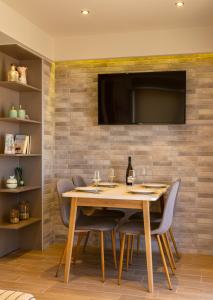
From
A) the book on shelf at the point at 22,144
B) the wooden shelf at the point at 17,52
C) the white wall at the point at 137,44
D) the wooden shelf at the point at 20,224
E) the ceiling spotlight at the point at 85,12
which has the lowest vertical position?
the wooden shelf at the point at 20,224

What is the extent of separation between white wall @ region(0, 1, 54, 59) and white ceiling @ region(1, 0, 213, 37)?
0.06m

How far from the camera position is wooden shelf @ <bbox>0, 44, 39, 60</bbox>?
4027mm

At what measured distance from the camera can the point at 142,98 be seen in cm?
452

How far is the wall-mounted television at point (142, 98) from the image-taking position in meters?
4.41

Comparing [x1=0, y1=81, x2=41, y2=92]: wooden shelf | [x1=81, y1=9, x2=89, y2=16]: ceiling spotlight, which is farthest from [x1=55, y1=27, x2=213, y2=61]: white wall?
[x1=81, y1=9, x2=89, y2=16]: ceiling spotlight

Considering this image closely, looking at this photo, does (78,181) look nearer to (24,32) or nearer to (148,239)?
(148,239)

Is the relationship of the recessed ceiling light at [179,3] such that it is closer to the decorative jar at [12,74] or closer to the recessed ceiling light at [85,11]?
the recessed ceiling light at [85,11]

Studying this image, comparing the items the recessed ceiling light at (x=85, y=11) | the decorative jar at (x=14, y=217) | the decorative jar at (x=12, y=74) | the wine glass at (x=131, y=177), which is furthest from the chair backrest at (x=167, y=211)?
the decorative jar at (x=12, y=74)

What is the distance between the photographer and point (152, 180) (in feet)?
15.0

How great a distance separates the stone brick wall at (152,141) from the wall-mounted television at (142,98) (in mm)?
136

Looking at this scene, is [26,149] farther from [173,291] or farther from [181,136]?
[173,291]

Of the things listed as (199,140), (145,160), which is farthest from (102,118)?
(199,140)

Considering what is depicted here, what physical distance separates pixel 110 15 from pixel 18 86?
1.24 metres

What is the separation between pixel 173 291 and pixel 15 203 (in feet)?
7.01
